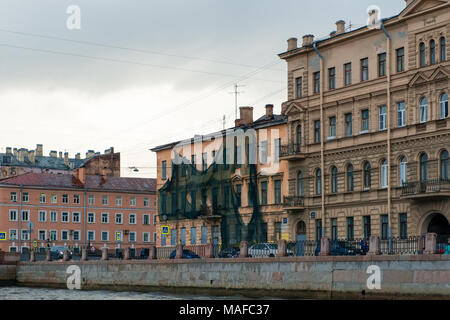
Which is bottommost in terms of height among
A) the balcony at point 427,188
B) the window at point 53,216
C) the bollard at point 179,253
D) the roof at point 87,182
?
the bollard at point 179,253

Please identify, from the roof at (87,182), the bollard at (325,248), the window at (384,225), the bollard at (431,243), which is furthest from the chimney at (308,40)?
the roof at (87,182)

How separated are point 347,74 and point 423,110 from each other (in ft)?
20.0

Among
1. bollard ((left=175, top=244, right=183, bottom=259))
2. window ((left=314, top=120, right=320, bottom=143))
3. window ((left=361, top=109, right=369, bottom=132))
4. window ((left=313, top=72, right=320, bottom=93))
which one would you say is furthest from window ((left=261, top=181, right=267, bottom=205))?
bollard ((left=175, top=244, right=183, bottom=259))

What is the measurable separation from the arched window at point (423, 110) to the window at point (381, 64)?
10.3 ft

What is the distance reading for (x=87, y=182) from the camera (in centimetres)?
10069

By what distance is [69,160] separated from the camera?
141250 millimetres

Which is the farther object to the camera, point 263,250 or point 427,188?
point 263,250

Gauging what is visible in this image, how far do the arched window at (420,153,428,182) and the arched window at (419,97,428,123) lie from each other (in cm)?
172

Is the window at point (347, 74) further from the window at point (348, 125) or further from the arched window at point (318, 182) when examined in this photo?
the arched window at point (318, 182)

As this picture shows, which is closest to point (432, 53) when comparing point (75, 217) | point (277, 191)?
point (277, 191)

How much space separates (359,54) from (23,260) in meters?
30.6

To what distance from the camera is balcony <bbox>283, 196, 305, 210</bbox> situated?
53.7m

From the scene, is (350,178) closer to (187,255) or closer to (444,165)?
(444,165)

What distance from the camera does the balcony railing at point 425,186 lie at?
4466 cm
